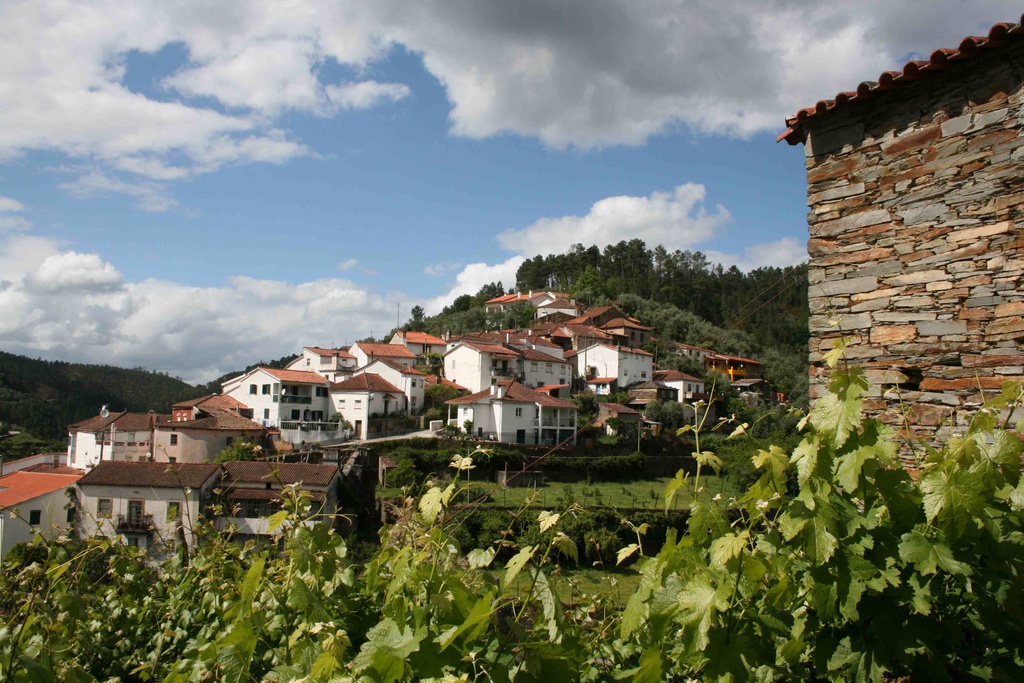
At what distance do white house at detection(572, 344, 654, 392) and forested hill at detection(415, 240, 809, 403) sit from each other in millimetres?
6230

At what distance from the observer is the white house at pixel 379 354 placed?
53906 millimetres

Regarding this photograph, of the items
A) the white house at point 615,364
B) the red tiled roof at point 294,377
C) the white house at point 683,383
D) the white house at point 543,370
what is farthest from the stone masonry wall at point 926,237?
the white house at point 615,364

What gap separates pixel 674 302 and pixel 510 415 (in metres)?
64.3

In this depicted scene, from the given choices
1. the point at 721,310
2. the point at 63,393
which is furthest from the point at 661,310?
the point at 63,393

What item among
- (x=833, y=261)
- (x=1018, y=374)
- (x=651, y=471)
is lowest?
(x=651, y=471)

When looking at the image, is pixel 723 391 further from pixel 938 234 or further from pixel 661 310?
pixel 938 234

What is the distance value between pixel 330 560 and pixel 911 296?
4.84m

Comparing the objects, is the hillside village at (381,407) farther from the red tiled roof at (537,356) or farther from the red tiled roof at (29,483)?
the red tiled roof at (537,356)

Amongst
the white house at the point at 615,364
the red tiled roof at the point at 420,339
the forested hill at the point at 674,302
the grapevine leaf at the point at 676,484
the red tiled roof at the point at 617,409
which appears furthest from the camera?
the forested hill at the point at 674,302

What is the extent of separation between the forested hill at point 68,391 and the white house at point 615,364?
113 feet

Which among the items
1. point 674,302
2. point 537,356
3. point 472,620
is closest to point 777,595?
point 472,620

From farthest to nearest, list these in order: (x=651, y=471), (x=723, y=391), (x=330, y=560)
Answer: (x=723, y=391) < (x=651, y=471) < (x=330, y=560)

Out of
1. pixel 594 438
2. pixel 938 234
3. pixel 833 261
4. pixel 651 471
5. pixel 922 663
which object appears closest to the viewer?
pixel 922 663

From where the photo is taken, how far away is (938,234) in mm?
4906
